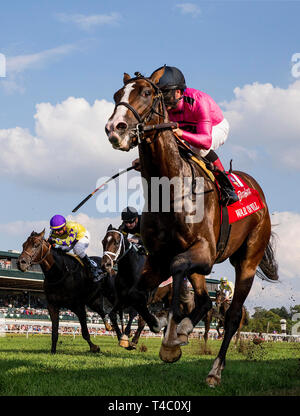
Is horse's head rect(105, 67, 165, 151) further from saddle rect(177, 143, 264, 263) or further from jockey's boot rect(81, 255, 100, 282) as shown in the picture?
jockey's boot rect(81, 255, 100, 282)

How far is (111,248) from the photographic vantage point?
9.59m

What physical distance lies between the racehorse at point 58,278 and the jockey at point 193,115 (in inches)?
217

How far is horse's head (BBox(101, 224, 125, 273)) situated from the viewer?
9.49m

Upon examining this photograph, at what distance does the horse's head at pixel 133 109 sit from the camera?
4070 millimetres

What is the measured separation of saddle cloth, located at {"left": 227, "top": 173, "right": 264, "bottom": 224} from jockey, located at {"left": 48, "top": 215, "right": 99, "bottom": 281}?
17.8 ft

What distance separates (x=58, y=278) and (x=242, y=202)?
5.66 meters

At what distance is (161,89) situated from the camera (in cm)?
488

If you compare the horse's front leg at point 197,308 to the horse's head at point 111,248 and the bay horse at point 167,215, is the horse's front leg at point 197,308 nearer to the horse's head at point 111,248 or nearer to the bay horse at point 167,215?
the bay horse at point 167,215

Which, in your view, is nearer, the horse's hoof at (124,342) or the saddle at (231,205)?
the saddle at (231,205)

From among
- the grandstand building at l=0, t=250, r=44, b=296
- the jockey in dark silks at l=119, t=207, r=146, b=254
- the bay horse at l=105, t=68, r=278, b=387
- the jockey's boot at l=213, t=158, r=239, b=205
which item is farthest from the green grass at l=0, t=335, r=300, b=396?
the grandstand building at l=0, t=250, r=44, b=296

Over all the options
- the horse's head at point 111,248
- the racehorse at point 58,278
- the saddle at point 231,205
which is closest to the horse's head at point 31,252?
the racehorse at point 58,278

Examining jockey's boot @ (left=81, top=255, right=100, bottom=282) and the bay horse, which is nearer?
→ the bay horse
